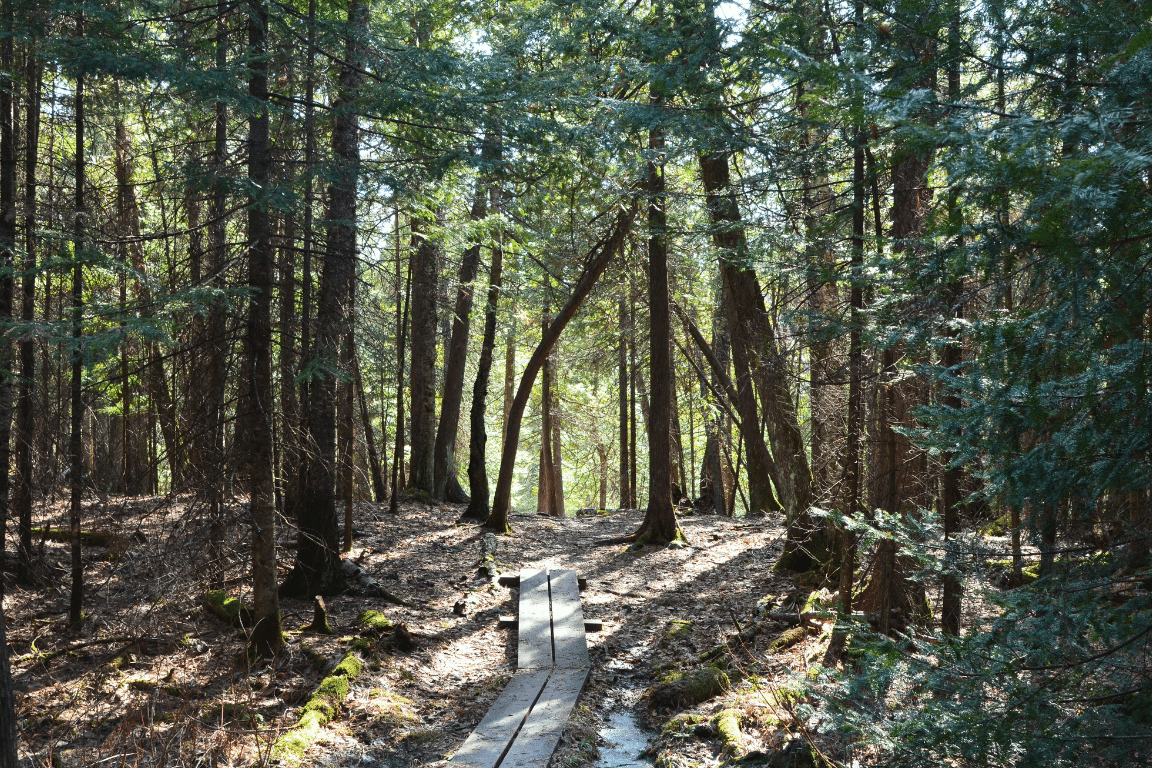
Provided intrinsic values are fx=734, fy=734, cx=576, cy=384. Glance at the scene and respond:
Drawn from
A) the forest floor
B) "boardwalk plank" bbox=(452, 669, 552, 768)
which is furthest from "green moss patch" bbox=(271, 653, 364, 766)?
"boardwalk plank" bbox=(452, 669, 552, 768)

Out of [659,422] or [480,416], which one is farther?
[480,416]

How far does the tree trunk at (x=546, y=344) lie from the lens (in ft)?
43.3

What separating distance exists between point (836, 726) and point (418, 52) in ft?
21.6

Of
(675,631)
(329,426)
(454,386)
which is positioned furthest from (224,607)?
(454,386)

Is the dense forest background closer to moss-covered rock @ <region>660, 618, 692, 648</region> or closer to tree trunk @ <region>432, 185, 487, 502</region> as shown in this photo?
tree trunk @ <region>432, 185, 487, 502</region>

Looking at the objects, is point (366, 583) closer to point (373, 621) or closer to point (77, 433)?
point (373, 621)

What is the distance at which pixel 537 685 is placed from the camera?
6.93 m

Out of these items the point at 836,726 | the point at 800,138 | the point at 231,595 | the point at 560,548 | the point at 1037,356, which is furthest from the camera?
the point at 560,548

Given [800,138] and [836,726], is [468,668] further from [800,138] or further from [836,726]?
[800,138]

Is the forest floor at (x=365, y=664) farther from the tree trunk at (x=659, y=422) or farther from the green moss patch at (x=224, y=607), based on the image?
the tree trunk at (x=659, y=422)

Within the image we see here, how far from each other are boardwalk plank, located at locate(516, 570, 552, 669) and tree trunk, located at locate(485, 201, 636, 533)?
12.1 feet

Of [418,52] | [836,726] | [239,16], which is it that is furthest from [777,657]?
[239,16]

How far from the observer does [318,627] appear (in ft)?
26.8

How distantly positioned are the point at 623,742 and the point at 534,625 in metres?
2.84
